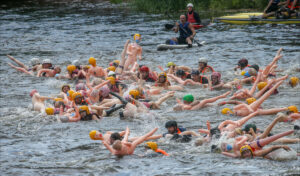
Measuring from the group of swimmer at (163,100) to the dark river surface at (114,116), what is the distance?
0.21m

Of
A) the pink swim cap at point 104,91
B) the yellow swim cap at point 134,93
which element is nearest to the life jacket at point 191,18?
the pink swim cap at point 104,91

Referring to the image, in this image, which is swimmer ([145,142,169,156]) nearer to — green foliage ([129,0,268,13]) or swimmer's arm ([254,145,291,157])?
swimmer's arm ([254,145,291,157])

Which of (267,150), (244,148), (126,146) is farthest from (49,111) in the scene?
(267,150)

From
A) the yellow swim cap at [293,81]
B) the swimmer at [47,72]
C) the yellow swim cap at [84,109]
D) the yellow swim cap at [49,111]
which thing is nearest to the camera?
the yellow swim cap at [84,109]

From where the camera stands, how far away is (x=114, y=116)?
1277 centimetres

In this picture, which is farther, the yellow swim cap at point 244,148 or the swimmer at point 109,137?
the swimmer at point 109,137

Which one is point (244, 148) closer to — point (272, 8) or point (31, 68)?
point (31, 68)

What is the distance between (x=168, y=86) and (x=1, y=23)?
2218 cm

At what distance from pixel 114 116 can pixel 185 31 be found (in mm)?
10315

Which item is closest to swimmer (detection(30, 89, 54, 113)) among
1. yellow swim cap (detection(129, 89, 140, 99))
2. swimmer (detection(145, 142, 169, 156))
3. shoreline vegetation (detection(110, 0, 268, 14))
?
yellow swim cap (detection(129, 89, 140, 99))

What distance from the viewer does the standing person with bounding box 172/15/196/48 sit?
22109 millimetres

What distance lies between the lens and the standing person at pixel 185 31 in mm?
22109

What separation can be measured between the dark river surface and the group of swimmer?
0.21 m

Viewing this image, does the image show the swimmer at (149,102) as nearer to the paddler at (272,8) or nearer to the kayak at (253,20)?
the kayak at (253,20)
